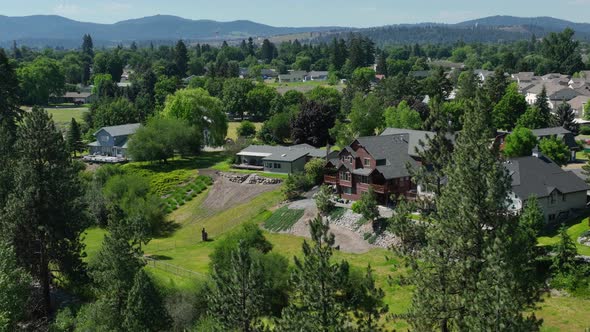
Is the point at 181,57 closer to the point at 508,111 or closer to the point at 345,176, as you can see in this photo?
the point at 508,111

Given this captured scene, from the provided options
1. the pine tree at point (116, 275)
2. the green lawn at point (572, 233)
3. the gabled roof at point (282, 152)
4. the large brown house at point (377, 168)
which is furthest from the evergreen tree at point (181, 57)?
the pine tree at point (116, 275)

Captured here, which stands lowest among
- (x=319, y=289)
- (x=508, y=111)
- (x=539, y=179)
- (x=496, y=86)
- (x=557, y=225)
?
(x=557, y=225)

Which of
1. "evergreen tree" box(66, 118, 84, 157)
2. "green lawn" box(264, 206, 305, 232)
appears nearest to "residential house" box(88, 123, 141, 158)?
"evergreen tree" box(66, 118, 84, 157)

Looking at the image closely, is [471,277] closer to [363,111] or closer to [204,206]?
[204,206]

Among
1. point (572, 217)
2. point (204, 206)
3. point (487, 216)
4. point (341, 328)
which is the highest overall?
point (487, 216)

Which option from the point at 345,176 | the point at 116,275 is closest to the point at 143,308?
the point at 116,275

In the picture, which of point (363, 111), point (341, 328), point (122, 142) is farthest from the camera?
point (122, 142)

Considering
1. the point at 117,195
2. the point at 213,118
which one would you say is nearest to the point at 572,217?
the point at 117,195
